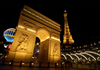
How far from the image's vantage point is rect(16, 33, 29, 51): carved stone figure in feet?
42.2

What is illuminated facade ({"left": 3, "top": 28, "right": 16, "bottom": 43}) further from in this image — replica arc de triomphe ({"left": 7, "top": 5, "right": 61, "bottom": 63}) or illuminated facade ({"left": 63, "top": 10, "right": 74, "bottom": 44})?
illuminated facade ({"left": 63, "top": 10, "right": 74, "bottom": 44})

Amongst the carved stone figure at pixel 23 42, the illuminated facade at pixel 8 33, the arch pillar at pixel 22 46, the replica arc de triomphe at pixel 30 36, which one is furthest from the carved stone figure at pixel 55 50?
the illuminated facade at pixel 8 33

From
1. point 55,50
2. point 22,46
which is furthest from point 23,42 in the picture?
point 55,50

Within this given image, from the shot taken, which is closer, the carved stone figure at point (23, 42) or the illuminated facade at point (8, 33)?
the carved stone figure at point (23, 42)

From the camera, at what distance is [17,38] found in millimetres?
13250

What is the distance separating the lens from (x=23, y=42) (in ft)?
44.9

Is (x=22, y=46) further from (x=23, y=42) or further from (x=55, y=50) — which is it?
(x=55, y=50)

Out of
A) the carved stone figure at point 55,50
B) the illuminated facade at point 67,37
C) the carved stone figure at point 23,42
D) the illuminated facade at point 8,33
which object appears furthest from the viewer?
the illuminated facade at point 67,37

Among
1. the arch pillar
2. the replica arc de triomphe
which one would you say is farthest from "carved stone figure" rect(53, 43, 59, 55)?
the arch pillar

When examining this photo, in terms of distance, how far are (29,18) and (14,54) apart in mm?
9714

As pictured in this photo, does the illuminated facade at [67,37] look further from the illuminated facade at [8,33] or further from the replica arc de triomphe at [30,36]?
the illuminated facade at [8,33]

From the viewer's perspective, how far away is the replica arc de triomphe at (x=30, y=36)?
1261 cm

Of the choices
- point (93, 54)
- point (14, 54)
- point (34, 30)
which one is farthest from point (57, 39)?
point (93, 54)

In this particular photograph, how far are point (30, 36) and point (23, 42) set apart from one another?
2.33 m
